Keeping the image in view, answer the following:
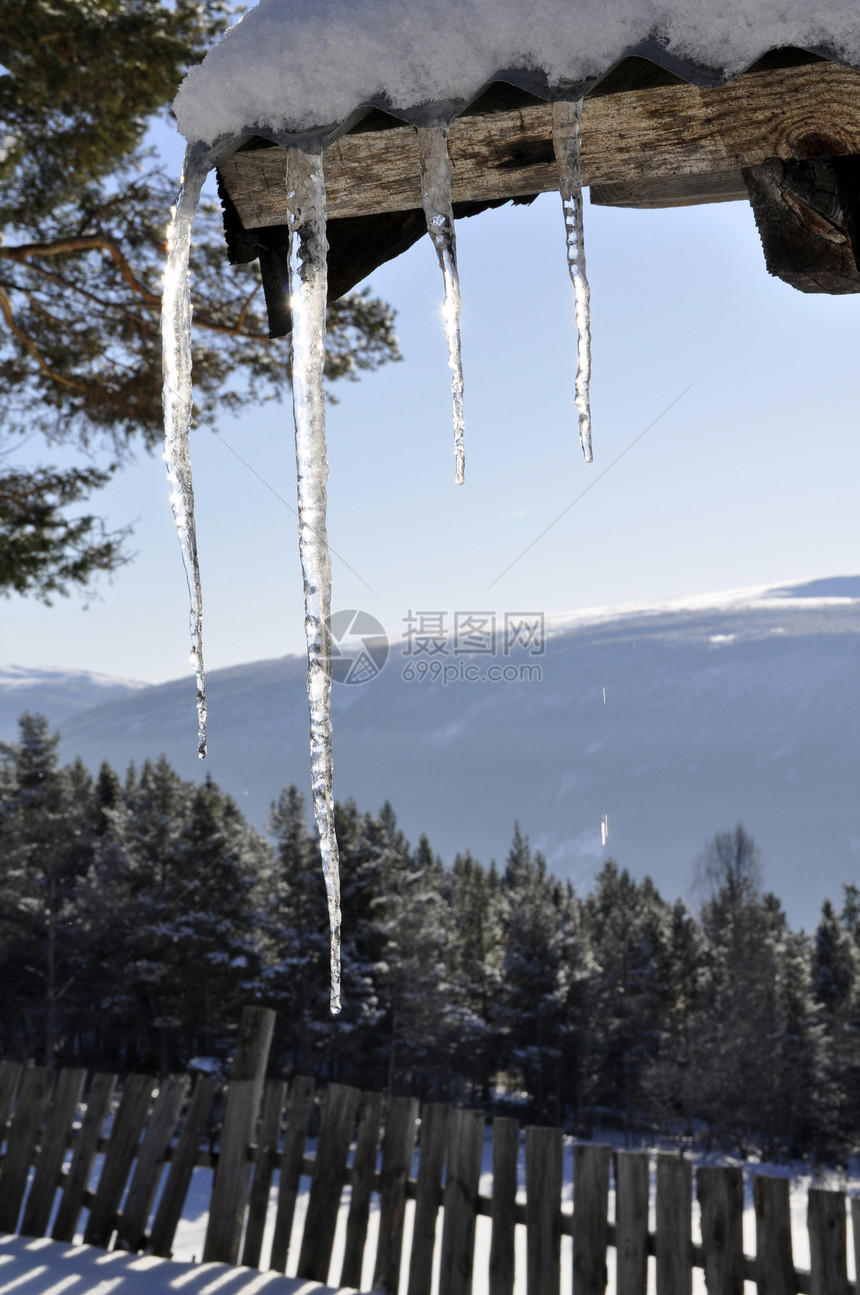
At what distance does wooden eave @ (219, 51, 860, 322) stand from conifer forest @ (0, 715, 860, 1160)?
24405 millimetres

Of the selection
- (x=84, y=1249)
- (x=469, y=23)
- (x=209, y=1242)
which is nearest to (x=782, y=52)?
(x=469, y=23)

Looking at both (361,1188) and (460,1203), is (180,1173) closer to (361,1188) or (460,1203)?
(361,1188)

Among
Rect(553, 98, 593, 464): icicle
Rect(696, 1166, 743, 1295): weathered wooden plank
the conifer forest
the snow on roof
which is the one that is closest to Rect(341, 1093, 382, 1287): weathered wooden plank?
Rect(696, 1166, 743, 1295): weathered wooden plank

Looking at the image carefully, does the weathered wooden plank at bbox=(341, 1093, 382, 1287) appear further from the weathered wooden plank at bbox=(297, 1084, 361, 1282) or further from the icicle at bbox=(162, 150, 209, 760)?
the icicle at bbox=(162, 150, 209, 760)

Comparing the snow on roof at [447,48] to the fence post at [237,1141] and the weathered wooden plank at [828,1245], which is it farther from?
the fence post at [237,1141]

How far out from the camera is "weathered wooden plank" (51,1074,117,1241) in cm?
447

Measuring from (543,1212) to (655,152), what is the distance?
12.4 ft

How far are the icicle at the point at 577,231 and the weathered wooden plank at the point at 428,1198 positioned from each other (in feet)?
10.6

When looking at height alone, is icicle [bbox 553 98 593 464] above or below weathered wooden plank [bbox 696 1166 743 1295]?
above

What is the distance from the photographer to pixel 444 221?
1.43m

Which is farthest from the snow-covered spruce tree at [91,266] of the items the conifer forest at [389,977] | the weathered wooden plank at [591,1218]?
the conifer forest at [389,977]

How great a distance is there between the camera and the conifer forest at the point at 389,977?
27.5 metres

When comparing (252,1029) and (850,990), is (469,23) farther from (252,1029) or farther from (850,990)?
(850,990)
